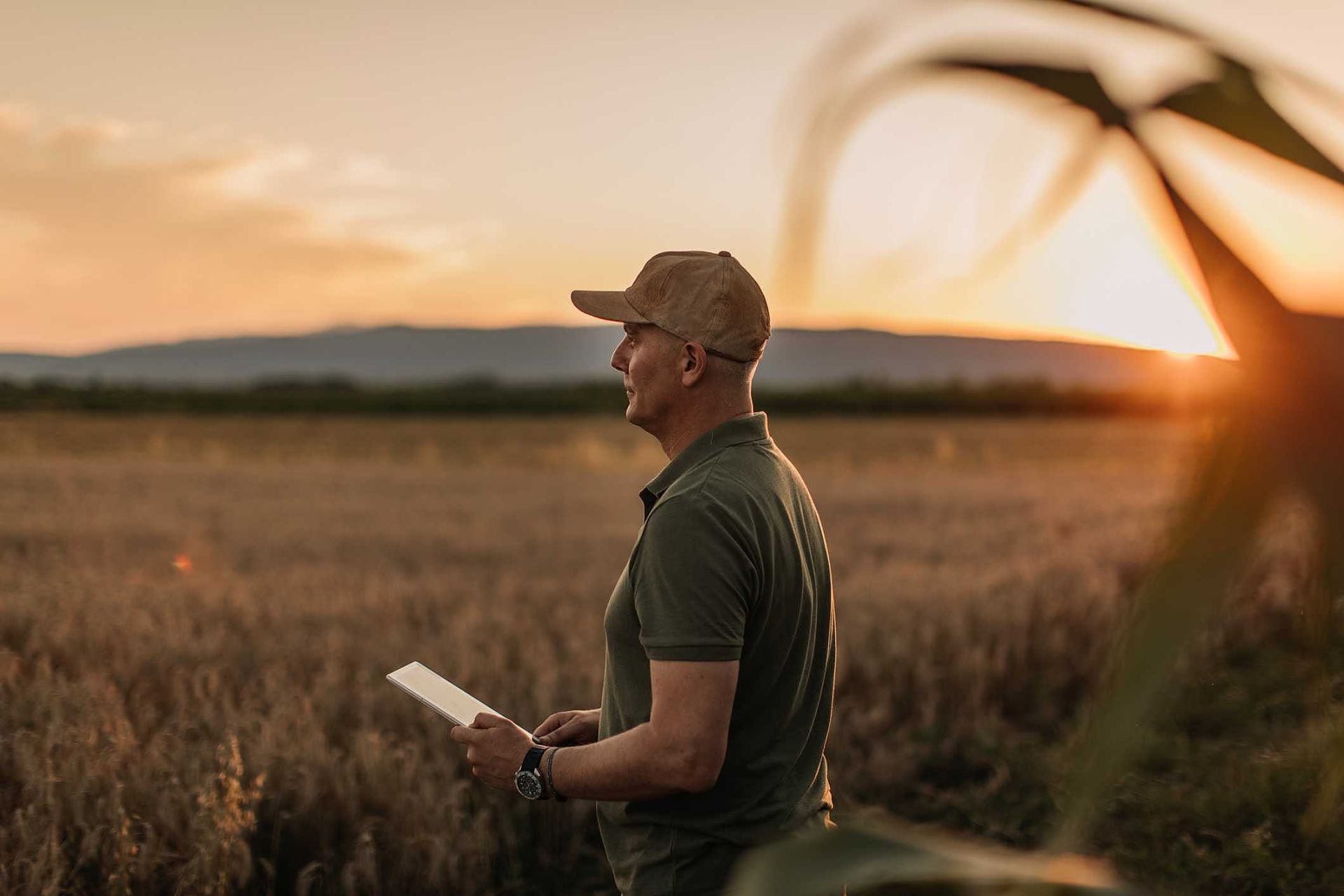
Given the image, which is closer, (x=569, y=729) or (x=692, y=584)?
(x=692, y=584)

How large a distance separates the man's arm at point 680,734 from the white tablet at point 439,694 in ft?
1.54

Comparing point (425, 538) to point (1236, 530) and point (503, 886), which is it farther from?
point (1236, 530)

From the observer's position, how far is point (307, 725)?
4844 mm

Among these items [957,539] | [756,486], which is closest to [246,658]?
[756,486]

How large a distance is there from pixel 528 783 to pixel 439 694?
0.36 meters

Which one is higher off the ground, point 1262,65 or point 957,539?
point 1262,65

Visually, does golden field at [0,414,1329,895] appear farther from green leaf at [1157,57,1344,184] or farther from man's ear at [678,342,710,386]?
man's ear at [678,342,710,386]

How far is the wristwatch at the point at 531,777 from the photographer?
248 cm

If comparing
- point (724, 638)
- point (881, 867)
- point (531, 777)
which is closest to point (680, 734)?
point (724, 638)

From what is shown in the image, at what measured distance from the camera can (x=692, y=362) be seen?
250 cm

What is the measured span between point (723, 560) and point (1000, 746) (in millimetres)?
4049

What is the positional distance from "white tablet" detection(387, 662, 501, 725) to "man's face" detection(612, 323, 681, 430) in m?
0.78

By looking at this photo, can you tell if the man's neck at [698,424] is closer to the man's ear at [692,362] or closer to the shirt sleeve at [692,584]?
the man's ear at [692,362]

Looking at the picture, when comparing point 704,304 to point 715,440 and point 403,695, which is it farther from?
point 403,695
